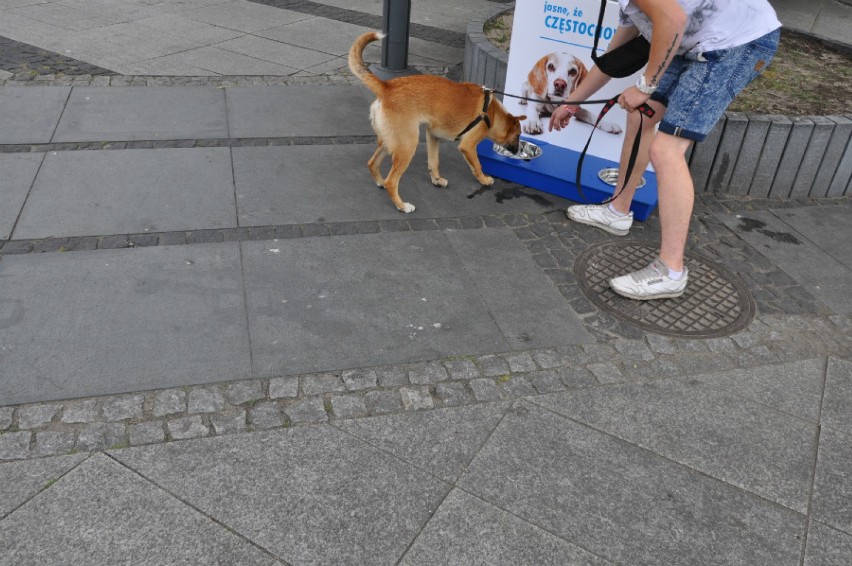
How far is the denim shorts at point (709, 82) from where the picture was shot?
3809mm

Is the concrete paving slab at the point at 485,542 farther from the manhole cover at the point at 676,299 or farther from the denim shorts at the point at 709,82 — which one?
the denim shorts at the point at 709,82

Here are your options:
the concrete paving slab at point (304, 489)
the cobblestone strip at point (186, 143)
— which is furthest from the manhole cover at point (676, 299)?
the cobblestone strip at point (186, 143)

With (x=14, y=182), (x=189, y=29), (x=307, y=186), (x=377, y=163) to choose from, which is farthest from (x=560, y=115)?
(x=189, y=29)

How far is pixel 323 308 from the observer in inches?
151

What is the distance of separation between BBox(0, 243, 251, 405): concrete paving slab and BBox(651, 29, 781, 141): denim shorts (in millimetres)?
2662

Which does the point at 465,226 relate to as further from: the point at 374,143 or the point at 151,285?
the point at 151,285

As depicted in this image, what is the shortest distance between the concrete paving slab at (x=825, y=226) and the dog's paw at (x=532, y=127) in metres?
1.91

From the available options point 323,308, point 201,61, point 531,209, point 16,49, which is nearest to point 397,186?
point 531,209

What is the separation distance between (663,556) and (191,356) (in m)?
2.29

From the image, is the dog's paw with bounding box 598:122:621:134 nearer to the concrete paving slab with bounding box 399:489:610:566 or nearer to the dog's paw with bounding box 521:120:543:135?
the dog's paw with bounding box 521:120:543:135

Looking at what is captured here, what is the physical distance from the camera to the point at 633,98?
13.1ft

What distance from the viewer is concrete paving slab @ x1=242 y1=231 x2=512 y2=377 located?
355cm

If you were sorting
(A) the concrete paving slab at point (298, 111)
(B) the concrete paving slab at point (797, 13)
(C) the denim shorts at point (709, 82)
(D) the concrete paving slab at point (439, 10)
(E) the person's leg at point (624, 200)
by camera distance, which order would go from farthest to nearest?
1. (D) the concrete paving slab at point (439, 10)
2. (B) the concrete paving slab at point (797, 13)
3. (A) the concrete paving slab at point (298, 111)
4. (E) the person's leg at point (624, 200)
5. (C) the denim shorts at point (709, 82)

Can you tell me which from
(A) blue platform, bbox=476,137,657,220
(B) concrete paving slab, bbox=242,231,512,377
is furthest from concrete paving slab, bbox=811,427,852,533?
(A) blue platform, bbox=476,137,657,220
